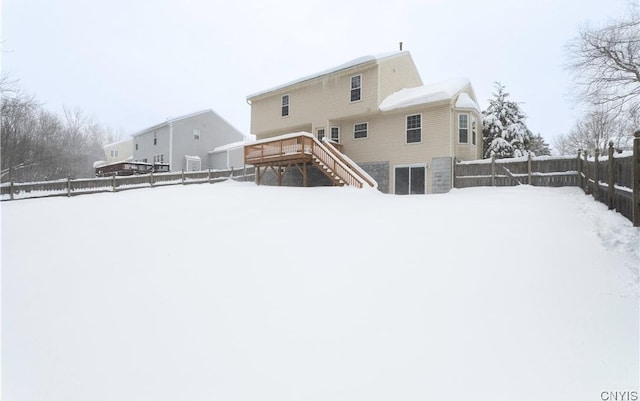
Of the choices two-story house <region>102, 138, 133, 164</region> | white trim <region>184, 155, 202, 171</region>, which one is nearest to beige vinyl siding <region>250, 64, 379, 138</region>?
white trim <region>184, 155, 202, 171</region>

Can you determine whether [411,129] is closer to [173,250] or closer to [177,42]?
[173,250]

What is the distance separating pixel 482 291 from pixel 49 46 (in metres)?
39.4

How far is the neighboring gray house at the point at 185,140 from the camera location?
26.5m

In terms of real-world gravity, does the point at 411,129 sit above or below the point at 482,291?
above

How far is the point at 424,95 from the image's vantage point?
1495 centimetres

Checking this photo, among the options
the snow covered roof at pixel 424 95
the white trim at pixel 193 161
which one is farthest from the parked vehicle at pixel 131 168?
the snow covered roof at pixel 424 95

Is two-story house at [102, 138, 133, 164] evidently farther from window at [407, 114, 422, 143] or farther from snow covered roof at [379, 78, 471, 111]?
window at [407, 114, 422, 143]

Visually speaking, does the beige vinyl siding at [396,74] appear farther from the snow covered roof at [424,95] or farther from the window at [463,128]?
the window at [463,128]

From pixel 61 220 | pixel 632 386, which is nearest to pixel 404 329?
pixel 632 386

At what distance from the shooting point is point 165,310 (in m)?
3.49

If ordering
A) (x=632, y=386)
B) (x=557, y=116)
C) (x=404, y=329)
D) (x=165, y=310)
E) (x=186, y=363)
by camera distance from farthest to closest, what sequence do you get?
(x=557, y=116) < (x=165, y=310) < (x=404, y=329) < (x=186, y=363) < (x=632, y=386)

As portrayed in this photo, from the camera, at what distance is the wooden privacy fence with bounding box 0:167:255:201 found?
14482 millimetres

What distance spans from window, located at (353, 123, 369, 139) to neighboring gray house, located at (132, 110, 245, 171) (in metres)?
16.2

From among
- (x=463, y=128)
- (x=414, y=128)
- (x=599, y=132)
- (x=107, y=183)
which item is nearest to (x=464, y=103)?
(x=463, y=128)
